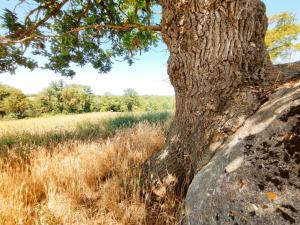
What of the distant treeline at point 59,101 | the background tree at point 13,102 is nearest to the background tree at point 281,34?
the distant treeline at point 59,101

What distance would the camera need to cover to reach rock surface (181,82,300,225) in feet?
3.95

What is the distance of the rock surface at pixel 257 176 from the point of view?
120 centimetres

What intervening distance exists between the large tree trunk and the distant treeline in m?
25.5

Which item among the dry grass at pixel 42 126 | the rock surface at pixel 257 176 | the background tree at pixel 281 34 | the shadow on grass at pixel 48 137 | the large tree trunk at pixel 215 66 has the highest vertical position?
the background tree at pixel 281 34

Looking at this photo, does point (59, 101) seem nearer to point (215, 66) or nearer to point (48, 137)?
point (48, 137)

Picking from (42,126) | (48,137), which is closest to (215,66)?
(48,137)

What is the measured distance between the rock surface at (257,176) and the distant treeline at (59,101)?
26.2 m

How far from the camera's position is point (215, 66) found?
213 cm

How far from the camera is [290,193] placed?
46.5 inches

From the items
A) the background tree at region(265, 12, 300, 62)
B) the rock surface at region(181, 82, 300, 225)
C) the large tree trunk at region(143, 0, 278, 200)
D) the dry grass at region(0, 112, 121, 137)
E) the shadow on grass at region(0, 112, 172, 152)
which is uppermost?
the background tree at region(265, 12, 300, 62)

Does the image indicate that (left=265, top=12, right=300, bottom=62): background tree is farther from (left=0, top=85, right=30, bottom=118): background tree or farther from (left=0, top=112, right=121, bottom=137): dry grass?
(left=0, top=85, right=30, bottom=118): background tree

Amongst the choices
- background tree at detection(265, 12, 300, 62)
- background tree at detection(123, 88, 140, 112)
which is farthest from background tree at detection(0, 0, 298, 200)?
background tree at detection(123, 88, 140, 112)

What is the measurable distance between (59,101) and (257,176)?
5068 cm

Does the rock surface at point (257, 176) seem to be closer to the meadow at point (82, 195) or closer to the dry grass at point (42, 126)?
the meadow at point (82, 195)
